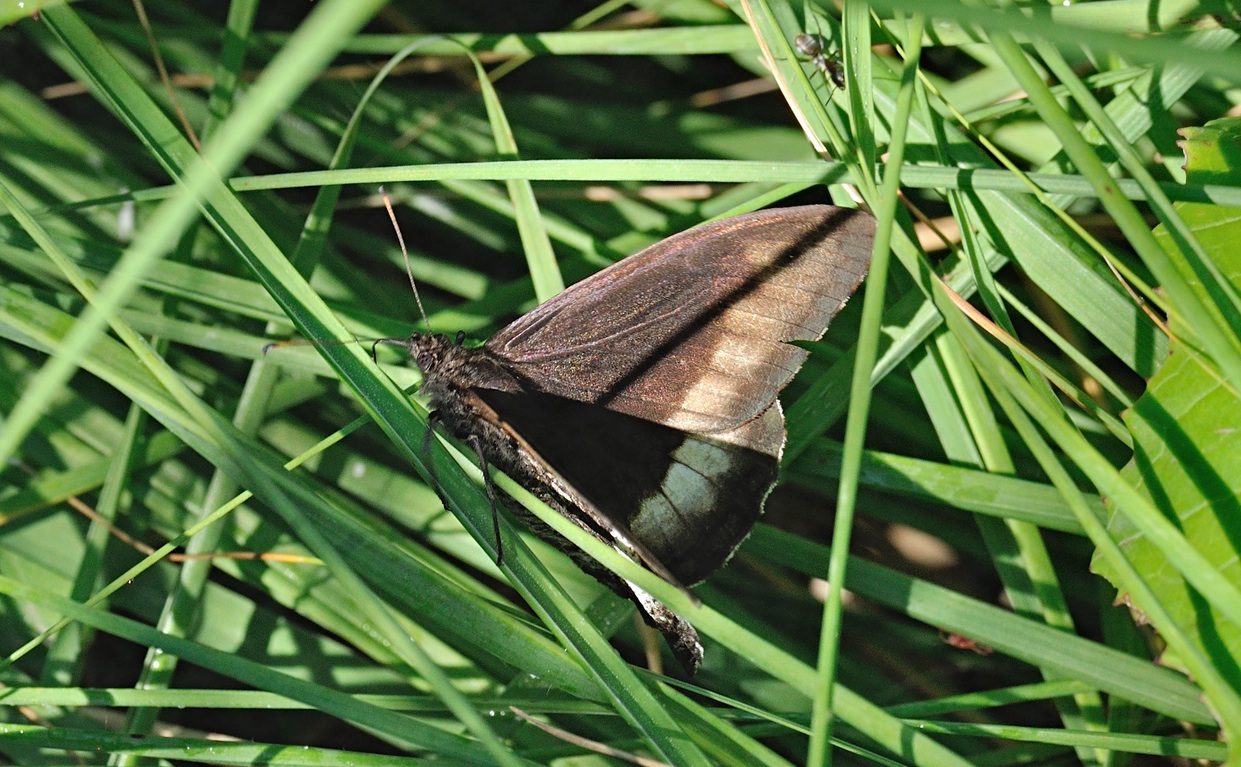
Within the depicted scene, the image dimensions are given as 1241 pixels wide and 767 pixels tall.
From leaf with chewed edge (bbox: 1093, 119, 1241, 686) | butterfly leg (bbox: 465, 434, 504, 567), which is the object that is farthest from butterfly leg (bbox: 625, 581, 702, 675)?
leaf with chewed edge (bbox: 1093, 119, 1241, 686)

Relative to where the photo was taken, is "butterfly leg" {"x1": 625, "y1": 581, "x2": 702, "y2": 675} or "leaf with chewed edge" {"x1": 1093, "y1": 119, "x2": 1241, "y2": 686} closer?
"leaf with chewed edge" {"x1": 1093, "y1": 119, "x2": 1241, "y2": 686}

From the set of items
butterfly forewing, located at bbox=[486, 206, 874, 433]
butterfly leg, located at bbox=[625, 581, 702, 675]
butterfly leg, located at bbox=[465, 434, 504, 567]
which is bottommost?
butterfly leg, located at bbox=[625, 581, 702, 675]

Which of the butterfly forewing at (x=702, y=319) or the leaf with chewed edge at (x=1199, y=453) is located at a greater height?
the butterfly forewing at (x=702, y=319)

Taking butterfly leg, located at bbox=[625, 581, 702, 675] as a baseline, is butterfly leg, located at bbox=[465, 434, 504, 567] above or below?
above

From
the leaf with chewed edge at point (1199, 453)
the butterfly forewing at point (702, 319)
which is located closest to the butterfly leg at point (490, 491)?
the butterfly forewing at point (702, 319)

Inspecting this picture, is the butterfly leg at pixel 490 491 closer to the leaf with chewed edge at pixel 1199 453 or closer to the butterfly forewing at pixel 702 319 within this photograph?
the butterfly forewing at pixel 702 319

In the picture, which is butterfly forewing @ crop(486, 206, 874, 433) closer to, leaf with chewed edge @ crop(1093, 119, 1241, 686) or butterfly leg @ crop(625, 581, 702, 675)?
butterfly leg @ crop(625, 581, 702, 675)

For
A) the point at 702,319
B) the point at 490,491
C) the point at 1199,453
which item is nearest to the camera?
the point at 1199,453

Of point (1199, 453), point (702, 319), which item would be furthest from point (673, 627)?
point (1199, 453)

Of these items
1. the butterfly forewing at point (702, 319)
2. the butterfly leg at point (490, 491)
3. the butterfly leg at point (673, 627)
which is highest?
the butterfly forewing at point (702, 319)

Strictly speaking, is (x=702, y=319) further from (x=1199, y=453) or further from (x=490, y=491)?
(x=1199, y=453)

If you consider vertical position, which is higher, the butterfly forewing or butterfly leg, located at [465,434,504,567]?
the butterfly forewing

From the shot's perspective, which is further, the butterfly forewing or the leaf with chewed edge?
the butterfly forewing
